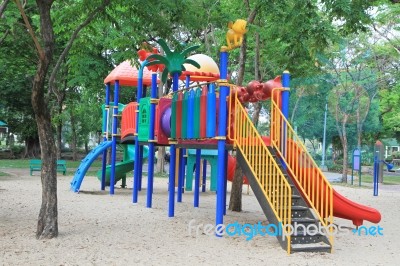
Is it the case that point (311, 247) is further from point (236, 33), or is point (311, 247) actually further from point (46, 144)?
point (46, 144)

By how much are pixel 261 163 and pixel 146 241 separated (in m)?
2.36

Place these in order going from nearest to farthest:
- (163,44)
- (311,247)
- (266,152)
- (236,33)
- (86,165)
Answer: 1. (311,247)
2. (266,152)
3. (236,33)
4. (163,44)
5. (86,165)

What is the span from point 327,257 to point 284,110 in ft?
9.36

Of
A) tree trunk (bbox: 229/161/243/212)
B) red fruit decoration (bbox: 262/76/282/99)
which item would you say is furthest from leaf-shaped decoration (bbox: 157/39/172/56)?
tree trunk (bbox: 229/161/243/212)

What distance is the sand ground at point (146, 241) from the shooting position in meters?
6.60

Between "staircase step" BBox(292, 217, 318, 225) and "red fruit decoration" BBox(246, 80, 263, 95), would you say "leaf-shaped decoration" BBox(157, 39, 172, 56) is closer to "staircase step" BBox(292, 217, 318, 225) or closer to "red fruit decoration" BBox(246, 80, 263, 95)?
"red fruit decoration" BBox(246, 80, 263, 95)

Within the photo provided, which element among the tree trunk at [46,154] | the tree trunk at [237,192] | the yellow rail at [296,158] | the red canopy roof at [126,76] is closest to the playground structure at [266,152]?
the yellow rail at [296,158]

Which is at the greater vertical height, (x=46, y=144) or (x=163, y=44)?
(x=163, y=44)

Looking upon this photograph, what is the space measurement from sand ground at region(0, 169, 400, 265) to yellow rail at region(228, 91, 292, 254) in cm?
66

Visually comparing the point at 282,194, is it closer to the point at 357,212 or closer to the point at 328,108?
the point at 357,212

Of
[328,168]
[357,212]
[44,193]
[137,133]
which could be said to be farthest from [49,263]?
[328,168]

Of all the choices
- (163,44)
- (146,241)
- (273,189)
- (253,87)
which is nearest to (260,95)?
(253,87)

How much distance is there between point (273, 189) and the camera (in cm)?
754

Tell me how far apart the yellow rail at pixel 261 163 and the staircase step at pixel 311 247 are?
0.48 ft
